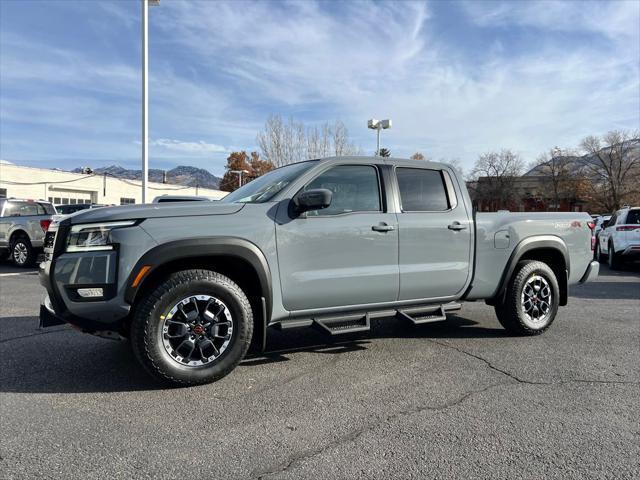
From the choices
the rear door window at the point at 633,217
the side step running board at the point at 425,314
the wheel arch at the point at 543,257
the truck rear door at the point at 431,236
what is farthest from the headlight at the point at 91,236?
the rear door window at the point at 633,217

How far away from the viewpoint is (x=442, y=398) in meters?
3.54

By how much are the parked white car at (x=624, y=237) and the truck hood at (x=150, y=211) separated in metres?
11.7

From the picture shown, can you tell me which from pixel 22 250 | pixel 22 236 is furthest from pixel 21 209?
pixel 22 250

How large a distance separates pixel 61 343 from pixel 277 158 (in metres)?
28.5

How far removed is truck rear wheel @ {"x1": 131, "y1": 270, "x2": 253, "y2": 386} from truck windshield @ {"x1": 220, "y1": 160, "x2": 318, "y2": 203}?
2.81ft

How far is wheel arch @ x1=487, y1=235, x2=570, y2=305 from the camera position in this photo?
16.9 ft

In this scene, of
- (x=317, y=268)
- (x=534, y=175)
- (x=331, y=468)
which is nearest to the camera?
(x=331, y=468)

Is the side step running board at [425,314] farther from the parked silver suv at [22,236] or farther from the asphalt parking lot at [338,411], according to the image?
the parked silver suv at [22,236]

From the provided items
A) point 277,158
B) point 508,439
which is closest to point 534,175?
point 277,158

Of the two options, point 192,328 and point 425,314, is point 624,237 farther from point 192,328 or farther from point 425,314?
point 192,328

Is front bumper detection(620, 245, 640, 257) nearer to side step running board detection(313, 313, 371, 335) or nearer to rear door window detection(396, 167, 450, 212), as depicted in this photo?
rear door window detection(396, 167, 450, 212)

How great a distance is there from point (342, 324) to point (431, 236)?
48.3 inches

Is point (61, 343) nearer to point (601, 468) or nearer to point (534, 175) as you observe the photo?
point (601, 468)

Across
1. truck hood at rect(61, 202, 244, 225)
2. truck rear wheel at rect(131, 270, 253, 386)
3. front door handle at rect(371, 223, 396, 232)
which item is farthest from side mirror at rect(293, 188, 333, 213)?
truck rear wheel at rect(131, 270, 253, 386)
